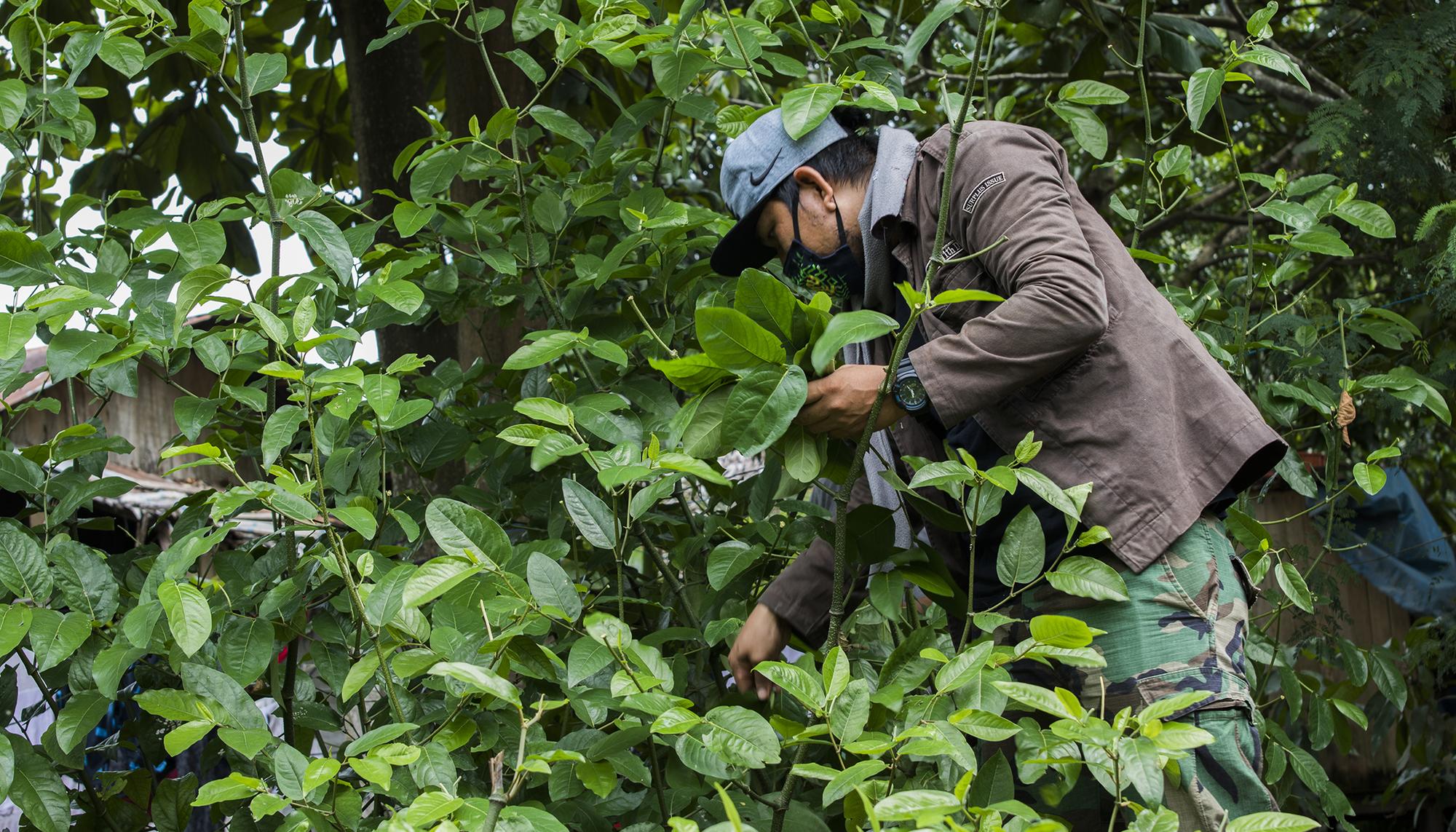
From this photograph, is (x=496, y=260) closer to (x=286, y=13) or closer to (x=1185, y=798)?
(x=1185, y=798)

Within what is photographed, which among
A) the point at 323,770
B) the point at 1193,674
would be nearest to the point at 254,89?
the point at 323,770

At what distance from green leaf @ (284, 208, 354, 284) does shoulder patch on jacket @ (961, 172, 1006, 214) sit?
0.87 metres

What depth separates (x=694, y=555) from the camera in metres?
2.14

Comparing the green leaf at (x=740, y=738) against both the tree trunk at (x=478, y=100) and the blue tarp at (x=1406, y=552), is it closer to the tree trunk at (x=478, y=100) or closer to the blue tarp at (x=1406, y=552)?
the tree trunk at (x=478, y=100)

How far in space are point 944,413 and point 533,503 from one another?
82 centimetres

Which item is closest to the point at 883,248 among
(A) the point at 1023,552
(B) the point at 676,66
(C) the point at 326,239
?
(B) the point at 676,66

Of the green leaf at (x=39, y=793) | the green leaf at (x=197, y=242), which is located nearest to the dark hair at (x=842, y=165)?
the green leaf at (x=197, y=242)

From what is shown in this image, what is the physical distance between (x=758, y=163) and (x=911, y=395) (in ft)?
1.91

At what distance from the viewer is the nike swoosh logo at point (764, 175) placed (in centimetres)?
195

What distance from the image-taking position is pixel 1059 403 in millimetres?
1704

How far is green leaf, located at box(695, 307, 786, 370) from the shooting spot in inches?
51.7

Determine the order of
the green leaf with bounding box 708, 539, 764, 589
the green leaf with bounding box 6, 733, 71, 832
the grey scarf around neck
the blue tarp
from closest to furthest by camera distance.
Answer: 1. the green leaf with bounding box 6, 733, 71, 832
2. the green leaf with bounding box 708, 539, 764, 589
3. the grey scarf around neck
4. the blue tarp

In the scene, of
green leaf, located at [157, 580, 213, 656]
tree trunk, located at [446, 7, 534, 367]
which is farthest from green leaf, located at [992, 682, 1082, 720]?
tree trunk, located at [446, 7, 534, 367]

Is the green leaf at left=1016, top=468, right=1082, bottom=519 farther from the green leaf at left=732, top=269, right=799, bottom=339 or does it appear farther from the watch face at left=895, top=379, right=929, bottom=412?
the green leaf at left=732, top=269, right=799, bottom=339
